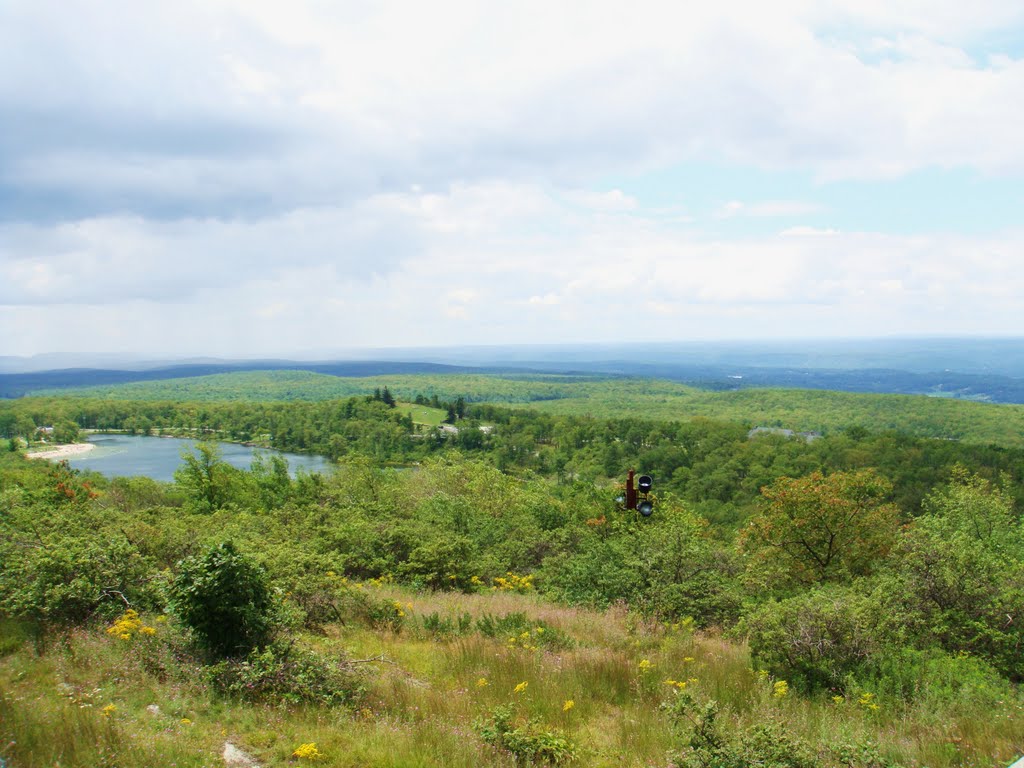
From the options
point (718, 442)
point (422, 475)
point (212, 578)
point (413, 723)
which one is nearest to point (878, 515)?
point (413, 723)

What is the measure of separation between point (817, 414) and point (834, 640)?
540 ft

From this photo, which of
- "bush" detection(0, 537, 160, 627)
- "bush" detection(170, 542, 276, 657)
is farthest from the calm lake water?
"bush" detection(170, 542, 276, 657)

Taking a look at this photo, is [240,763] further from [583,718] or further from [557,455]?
[557,455]

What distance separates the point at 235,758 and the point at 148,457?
131 meters

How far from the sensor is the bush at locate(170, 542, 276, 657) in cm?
762

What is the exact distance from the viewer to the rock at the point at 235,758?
571 cm

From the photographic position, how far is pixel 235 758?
5.83 metres

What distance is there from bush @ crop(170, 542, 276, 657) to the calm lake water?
281 ft

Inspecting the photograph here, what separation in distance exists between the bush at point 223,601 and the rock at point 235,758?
6.15 ft

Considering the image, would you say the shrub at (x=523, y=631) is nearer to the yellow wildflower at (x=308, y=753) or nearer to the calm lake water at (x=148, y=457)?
the yellow wildflower at (x=308, y=753)

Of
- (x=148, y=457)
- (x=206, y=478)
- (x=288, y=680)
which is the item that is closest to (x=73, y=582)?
(x=288, y=680)

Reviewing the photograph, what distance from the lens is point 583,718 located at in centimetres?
735

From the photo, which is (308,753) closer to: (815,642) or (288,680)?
(288,680)

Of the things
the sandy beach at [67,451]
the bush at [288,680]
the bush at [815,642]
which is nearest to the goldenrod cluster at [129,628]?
the bush at [288,680]
